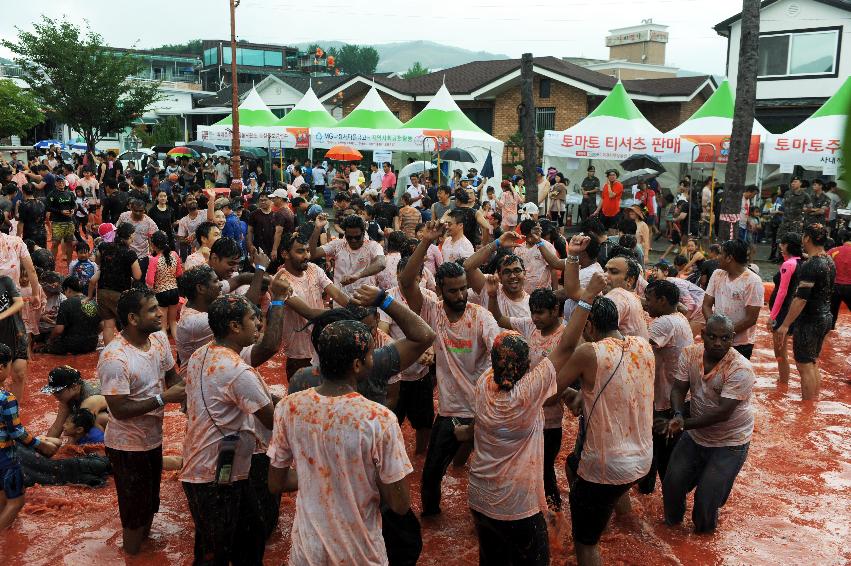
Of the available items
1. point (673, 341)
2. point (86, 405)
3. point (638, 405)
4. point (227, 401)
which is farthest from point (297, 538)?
point (86, 405)

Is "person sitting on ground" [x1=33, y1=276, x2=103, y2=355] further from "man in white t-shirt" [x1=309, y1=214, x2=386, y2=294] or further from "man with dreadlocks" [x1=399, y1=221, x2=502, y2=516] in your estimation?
"man with dreadlocks" [x1=399, y1=221, x2=502, y2=516]

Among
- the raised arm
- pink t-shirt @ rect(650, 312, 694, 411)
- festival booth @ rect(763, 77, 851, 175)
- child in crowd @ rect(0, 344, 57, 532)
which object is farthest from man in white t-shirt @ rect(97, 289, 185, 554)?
festival booth @ rect(763, 77, 851, 175)

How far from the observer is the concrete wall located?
27188mm

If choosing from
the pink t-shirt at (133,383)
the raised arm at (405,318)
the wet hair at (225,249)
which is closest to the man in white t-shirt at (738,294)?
the raised arm at (405,318)

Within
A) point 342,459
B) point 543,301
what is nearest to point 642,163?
point 543,301

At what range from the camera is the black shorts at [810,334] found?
8.01 m

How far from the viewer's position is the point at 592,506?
14.9 feet

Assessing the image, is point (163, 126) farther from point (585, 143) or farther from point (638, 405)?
point (638, 405)

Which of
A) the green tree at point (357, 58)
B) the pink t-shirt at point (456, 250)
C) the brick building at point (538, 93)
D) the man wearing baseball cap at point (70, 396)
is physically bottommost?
the man wearing baseball cap at point (70, 396)

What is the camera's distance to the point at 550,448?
17.7 feet

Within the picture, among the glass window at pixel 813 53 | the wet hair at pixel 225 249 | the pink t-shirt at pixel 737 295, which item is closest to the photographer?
the wet hair at pixel 225 249

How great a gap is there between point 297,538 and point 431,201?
14.4 metres

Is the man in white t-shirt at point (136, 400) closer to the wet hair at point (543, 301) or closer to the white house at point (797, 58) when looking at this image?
the wet hair at point (543, 301)

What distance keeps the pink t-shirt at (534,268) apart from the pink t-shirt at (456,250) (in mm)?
593
